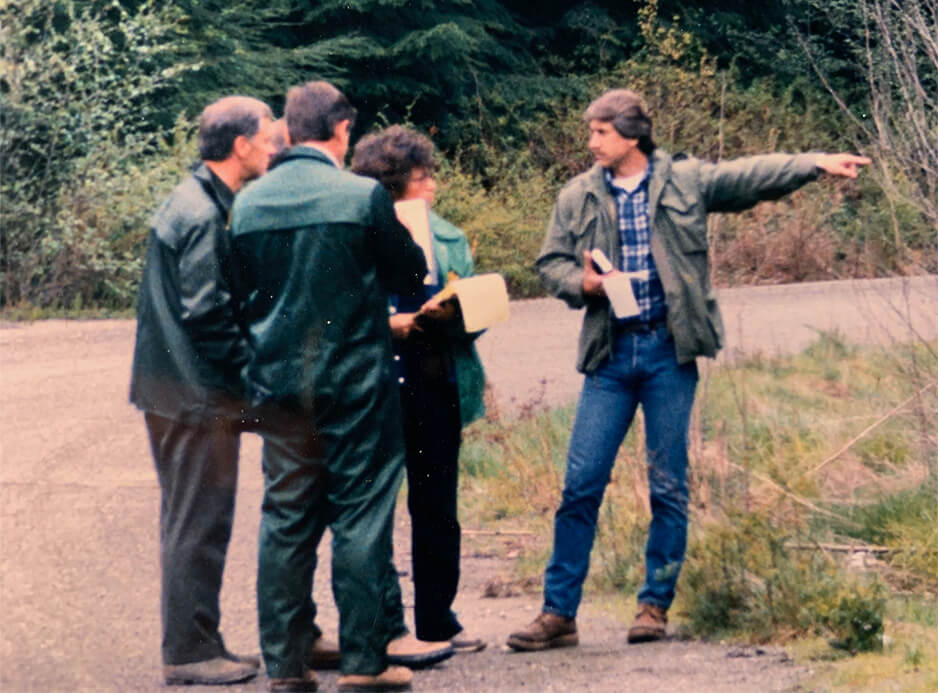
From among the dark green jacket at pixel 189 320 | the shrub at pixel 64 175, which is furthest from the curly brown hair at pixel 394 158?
the shrub at pixel 64 175

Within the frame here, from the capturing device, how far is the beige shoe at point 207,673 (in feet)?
18.8

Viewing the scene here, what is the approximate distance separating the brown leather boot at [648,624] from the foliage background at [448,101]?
4.63 meters

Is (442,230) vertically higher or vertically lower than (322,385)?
higher

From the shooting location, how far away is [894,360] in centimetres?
859

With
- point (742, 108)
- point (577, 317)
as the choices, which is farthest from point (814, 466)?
point (742, 108)

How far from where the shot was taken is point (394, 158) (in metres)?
6.01

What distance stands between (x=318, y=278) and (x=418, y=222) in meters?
0.64

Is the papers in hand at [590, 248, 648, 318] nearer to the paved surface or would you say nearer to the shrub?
the paved surface

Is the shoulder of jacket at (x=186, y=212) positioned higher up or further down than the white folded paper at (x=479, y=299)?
higher up

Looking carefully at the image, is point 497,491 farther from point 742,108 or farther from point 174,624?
point 742,108

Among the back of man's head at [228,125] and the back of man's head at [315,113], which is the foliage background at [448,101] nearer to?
the back of man's head at [315,113]

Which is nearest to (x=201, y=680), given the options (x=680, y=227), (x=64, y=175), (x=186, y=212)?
(x=186, y=212)

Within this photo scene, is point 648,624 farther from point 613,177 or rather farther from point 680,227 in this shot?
point 613,177

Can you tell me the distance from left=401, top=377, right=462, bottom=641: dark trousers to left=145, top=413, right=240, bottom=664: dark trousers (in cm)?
63
